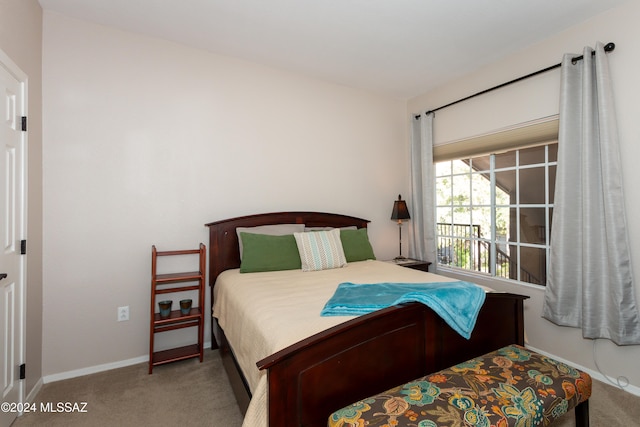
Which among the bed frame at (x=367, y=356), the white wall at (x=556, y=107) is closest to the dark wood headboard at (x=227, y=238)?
the bed frame at (x=367, y=356)

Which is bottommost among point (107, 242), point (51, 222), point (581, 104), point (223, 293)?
point (223, 293)

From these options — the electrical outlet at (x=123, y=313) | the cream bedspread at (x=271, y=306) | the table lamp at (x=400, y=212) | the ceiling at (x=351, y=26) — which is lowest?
the electrical outlet at (x=123, y=313)

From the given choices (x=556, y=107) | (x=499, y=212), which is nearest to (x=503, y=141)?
(x=556, y=107)

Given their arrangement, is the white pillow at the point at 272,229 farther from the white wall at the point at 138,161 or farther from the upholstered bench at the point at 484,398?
the upholstered bench at the point at 484,398

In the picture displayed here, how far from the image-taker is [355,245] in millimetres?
3076

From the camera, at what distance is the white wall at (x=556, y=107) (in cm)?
209

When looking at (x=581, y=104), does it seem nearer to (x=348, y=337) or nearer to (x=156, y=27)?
(x=348, y=337)

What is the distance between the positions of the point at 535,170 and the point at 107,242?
376cm

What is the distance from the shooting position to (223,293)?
233 centimetres

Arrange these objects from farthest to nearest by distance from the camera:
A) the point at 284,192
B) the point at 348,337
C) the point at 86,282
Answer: the point at 284,192 < the point at 86,282 < the point at 348,337

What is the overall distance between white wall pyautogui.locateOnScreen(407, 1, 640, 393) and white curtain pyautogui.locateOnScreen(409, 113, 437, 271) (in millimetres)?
179

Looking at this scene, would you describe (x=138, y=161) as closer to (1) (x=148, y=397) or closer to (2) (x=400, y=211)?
(1) (x=148, y=397)

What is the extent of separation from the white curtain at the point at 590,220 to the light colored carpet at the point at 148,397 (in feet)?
8.39

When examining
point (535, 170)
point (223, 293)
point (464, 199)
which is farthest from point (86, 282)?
point (535, 170)
